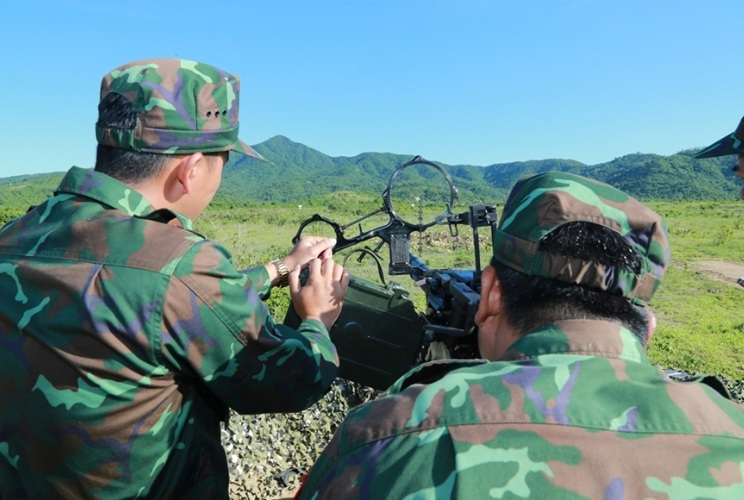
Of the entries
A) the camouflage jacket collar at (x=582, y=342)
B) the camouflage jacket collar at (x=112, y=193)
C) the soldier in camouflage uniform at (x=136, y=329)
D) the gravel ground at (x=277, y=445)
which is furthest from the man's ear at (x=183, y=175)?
the gravel ground at (x=277, y=445)

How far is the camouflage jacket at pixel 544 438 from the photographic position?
98 centimetres

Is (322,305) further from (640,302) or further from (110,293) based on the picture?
(640,302)

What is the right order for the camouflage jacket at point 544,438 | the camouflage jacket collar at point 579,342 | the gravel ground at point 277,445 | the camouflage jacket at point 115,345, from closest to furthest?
the camouflage jacket at point 544,438 < the camouflage jacket collar at point 579,342 < the camouflage jacket at point 115,345 < the gravel ground at point 277,445

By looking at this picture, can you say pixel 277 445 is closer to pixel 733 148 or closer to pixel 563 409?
pixel 563 409

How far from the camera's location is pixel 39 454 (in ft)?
5.41

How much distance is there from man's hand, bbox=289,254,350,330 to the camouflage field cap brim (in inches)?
114

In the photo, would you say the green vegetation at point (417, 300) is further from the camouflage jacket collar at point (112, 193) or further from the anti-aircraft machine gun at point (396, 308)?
the camouflage jacket collar at point (112, 193)

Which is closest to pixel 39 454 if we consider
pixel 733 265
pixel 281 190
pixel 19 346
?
pixel 19 346

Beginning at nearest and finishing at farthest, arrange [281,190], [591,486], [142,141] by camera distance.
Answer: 1. [591,486]
2. [142,141]
3. [281,190]

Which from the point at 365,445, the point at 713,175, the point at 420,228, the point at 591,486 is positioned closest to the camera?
the point at 591,486

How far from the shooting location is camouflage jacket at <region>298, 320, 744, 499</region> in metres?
0.98

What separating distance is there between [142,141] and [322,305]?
772 millimetres

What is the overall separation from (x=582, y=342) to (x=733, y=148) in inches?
136

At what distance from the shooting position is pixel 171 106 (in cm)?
182
